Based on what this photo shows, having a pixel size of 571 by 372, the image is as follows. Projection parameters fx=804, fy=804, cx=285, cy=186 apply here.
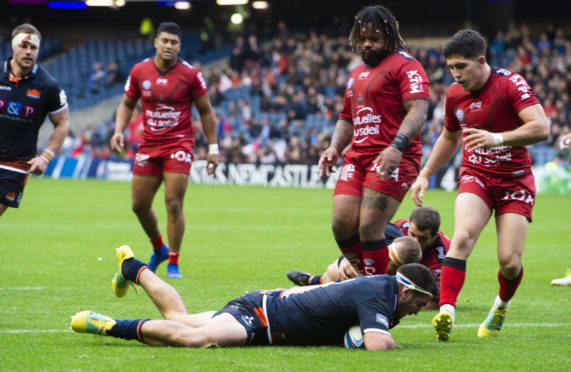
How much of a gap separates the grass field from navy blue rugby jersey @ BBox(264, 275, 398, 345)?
128 millimetres

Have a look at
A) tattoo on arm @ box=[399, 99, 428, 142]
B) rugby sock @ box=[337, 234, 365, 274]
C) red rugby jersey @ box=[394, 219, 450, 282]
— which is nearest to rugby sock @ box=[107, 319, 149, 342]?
rugby sock @ box=[337, 234, 365, 274]

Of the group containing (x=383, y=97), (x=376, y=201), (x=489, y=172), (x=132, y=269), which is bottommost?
(x=132, y=269)

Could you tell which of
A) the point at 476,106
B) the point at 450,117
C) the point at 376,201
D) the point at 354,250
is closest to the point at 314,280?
the point at 354,250

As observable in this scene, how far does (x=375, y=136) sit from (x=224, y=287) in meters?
2.75

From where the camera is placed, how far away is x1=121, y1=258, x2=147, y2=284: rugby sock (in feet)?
19.7

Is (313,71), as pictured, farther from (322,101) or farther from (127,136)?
(127,136)

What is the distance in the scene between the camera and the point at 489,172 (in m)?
6.48

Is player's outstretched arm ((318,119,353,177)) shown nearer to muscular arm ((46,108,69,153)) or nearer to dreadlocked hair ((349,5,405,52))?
dreadlocked hair ((349,5,405,52))

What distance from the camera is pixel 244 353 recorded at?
542 cm

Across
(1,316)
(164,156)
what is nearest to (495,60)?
(164,156)

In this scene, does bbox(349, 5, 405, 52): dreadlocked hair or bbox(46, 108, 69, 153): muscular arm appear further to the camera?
bbox(46, 108, 69, 153): muscular arm

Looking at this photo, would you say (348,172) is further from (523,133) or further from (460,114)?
(523,133)

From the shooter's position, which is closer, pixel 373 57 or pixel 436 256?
pixel 373 57

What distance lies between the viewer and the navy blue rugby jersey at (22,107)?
25.1ft
